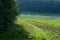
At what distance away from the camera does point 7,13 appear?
47.0 ft

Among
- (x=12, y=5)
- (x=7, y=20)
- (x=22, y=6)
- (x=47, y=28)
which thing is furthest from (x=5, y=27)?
(x=22, y=6)

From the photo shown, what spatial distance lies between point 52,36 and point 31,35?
173cm

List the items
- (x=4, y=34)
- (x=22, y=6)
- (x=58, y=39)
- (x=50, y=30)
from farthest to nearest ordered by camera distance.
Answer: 1. (x=22, y=6)
2. (x=50, y=30)
3. (x=58, y=39)
4. (x=4, y=34)

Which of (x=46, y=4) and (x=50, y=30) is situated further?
(x=46, y=4)

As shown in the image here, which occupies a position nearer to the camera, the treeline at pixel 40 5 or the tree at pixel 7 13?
the tree at pixel 7 13

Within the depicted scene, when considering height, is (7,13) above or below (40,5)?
above

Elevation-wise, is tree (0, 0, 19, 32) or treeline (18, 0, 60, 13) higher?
tree (0, 0, 19, 32)

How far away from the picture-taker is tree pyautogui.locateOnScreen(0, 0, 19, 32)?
554 inches

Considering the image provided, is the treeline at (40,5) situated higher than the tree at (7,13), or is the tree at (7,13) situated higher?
the tree at (7,13)

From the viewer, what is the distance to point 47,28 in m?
18.3

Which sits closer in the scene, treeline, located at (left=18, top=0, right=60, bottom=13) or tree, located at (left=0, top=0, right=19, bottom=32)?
tree, located at (left=0, top=0, right=19, bottom=32)

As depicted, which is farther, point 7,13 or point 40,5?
point 40,5

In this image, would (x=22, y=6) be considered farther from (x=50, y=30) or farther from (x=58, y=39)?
(x=58, y=39)

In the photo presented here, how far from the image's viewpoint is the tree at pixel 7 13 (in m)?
14.1
